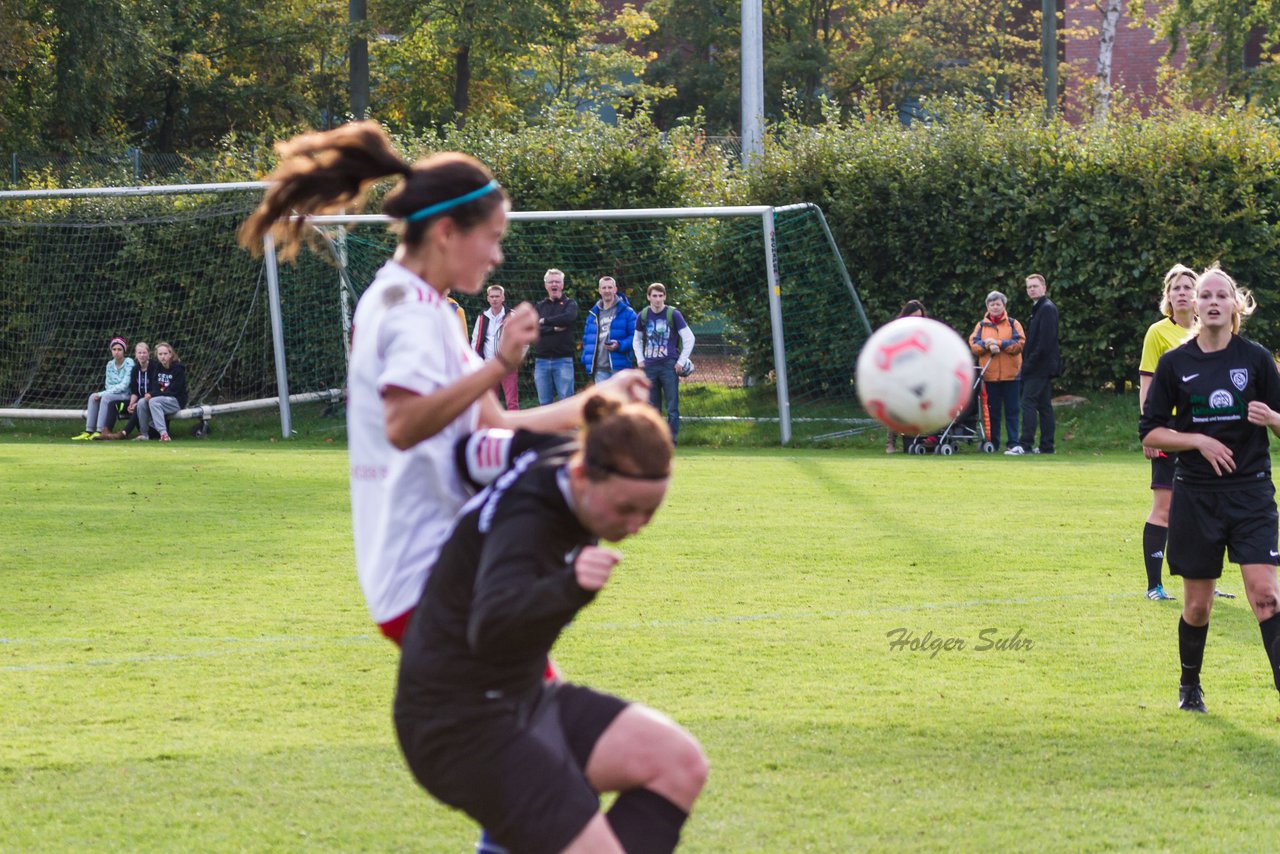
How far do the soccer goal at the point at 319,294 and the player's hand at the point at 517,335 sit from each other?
15.3m

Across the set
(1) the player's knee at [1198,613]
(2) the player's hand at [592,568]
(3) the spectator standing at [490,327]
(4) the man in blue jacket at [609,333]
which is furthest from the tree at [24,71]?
(2) the player's hand at [592,568]

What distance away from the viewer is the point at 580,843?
3.04 meters

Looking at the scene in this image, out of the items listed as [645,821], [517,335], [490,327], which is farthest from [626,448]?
[490,327]

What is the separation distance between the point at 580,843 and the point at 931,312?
1856 cm

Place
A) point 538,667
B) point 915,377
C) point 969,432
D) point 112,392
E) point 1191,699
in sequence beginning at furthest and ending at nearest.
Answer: point 112,392 → point 969,432 → point 1191,699 → point 915,377 → point 538,667

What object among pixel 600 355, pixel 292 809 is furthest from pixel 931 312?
pixel 292 809

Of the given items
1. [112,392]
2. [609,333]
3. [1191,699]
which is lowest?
[1191,699]

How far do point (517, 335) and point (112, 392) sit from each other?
1810 centimetres

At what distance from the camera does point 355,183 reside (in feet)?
11.6

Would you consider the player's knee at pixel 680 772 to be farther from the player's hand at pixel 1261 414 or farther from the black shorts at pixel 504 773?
the player's hand at pixel 1261 414

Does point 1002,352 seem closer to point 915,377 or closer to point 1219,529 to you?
point 1219,529

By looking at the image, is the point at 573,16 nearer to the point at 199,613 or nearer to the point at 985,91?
the point at 985,91

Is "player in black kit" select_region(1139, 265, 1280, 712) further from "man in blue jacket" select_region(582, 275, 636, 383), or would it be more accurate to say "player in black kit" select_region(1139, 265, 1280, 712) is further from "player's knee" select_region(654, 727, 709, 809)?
"man in blue jacket" select_region(582, 275, 636, 383)

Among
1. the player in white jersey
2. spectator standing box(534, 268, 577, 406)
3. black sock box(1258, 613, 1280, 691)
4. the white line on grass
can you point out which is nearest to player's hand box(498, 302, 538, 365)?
the player in white jersey
